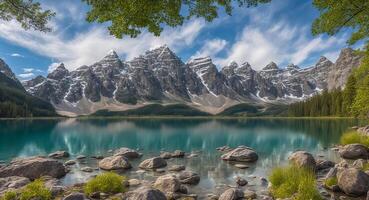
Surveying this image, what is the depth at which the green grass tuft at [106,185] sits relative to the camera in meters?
20.3

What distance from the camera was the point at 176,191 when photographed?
839 inches

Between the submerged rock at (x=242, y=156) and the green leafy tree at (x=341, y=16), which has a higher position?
the green leafy tree at (x=341, y=16)

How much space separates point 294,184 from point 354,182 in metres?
4.32

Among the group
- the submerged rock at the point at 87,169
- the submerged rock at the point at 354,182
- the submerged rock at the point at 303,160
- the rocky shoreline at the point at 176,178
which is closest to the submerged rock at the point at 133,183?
the rocky shoreline at the point at 176,178

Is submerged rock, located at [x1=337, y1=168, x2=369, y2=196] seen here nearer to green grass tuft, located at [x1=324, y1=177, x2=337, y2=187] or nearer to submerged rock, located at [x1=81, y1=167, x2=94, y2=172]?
green grass tuft, located at [x1=324, y1=177, x2=337, y2=187]

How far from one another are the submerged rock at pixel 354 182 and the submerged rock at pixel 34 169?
23345 millimetres

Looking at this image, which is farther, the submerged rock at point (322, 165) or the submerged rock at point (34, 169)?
the submerged rock at point (322, 165)

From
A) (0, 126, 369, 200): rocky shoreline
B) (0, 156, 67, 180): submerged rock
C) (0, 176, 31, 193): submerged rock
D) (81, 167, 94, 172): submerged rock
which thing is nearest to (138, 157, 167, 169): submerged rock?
(0, 126, 369, 200): rocky shoreline

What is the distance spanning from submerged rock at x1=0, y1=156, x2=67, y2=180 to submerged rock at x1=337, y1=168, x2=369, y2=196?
2334 centimetres

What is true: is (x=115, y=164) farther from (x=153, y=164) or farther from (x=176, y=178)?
(x=176, y=178)

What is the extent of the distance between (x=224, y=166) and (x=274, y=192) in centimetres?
1408

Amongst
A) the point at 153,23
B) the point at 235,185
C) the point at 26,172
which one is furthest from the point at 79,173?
the point at 153,23

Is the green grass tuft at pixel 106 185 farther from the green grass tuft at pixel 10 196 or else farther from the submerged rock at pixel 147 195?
the green grass tuft at pixel 10 196

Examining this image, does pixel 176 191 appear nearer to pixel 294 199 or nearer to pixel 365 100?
pixel 294 199
